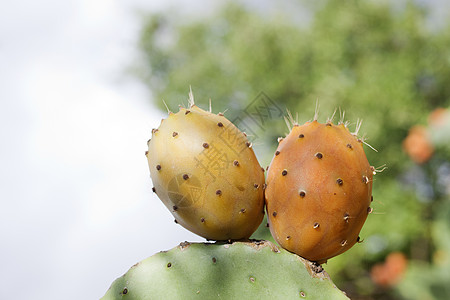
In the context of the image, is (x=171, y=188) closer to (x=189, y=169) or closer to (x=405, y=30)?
(x=189, y=169)

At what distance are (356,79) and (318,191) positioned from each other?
704 centimetres

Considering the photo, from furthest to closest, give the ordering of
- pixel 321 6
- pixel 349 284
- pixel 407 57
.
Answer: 1. pixel 321 6
2. pixel 407 57
3. pixel 349 284

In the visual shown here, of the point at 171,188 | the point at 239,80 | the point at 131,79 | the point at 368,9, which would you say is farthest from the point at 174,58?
the point at 171,188

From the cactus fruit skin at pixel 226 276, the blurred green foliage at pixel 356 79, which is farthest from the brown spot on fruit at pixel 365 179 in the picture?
the blurred green foliage at pixel 356 79

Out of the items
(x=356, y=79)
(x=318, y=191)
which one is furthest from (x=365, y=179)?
(x=356, y=79)

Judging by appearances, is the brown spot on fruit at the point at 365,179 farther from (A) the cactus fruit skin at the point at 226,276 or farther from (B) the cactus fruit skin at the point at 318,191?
(A) the cactus fruit skin at the point at 226,276

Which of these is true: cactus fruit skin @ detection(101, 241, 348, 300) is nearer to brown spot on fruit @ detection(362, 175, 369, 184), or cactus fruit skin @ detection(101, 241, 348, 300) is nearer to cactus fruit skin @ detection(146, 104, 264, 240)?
cactus fruit skin @ detection(146, 104, 264, 240)

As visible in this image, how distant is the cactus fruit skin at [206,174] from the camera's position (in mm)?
1019

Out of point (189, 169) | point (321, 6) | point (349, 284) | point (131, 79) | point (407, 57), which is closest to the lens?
point (189, 169)

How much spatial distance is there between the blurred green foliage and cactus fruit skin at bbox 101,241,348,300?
4.84 meters

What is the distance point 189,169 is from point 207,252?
0.55 ft

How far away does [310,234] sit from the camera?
1031 millimetres

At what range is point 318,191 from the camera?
101 centimetres

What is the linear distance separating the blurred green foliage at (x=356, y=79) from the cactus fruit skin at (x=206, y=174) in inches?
190
